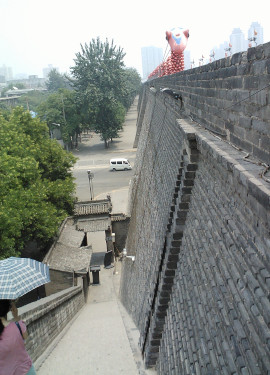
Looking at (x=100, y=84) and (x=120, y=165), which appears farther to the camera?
(x=100, y=84)

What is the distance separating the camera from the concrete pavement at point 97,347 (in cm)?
674

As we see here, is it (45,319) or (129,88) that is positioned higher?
(129,88)

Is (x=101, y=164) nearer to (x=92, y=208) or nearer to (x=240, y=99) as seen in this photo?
(x=92, y=208)

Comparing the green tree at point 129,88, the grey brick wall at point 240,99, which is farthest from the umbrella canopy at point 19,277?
the green tree at point 129,88

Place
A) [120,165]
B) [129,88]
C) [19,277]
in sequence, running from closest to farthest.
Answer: [19,277]
[120,165]
[129,88]

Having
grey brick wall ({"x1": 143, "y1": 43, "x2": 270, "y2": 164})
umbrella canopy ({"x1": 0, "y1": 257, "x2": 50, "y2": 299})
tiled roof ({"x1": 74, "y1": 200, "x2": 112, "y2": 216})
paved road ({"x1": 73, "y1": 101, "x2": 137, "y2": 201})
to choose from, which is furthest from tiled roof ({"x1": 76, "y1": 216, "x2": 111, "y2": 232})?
grey brick wall ({"x1": 143, "y1": 43, "x2": 270, "y2": 164})

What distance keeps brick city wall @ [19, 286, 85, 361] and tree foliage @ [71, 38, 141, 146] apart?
25.5m

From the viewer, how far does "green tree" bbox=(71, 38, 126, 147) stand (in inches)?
1328

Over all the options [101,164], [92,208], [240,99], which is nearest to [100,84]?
[101,164]

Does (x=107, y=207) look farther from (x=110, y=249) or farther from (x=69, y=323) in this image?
(x=69, y=323)

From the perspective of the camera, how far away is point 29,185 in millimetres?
14016

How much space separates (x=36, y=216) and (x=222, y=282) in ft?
34.7

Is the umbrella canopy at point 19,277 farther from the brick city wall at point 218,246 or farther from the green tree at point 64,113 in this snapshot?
the green tree at point 64,113

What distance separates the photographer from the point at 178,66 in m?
14.5
